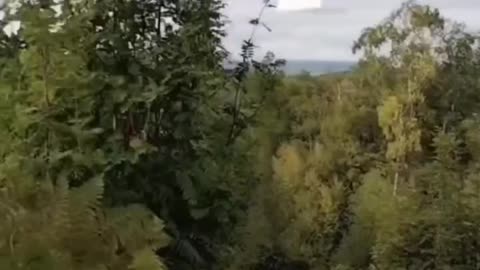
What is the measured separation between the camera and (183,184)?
1968mm

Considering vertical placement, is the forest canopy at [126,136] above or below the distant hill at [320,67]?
above

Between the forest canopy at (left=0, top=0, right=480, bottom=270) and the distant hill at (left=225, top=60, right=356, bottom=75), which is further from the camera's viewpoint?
the distant hill at (left=225, top=60, right=356, bottom=75)

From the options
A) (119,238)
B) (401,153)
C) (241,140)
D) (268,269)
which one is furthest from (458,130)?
(119,238)

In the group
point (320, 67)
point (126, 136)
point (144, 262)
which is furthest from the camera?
point (320, 67)

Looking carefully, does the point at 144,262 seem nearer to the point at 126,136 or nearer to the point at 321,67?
the point at 126,136

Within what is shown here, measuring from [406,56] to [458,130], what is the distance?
2.93ft

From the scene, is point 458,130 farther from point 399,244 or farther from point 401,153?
point 399,244

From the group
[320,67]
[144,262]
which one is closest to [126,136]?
[144,262]

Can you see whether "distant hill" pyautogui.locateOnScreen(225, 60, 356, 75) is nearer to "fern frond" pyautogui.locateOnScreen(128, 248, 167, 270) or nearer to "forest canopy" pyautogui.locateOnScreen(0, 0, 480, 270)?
"forest canopy" pyautogui.locateOnScreen(0, 0, 480, 270)

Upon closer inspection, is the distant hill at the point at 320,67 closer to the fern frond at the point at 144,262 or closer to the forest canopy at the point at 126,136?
the forest canopy at the point at 126,136

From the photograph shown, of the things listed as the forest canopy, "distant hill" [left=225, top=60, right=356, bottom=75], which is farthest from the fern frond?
"distant hill" [left=225, top=60, right=356, bottom=75]

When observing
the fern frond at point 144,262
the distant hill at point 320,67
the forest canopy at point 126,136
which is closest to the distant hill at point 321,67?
the distant hill at point 320,67

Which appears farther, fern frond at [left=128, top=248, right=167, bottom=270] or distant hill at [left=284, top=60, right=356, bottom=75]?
distant hill at [left=284, top=60, right=356, bottom=75]

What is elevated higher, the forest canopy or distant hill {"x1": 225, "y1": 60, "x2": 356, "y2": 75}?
the forest canopy
